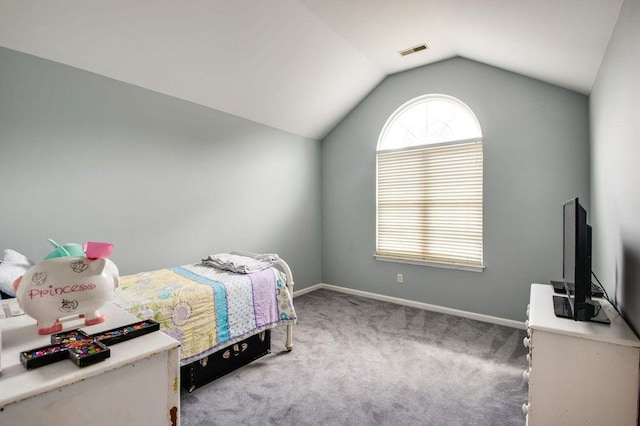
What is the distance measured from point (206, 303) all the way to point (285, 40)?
90.0 inches

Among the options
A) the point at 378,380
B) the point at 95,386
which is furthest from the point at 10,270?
the point at 378,380

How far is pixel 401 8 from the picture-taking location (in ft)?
7.95

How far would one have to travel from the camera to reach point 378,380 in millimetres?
2213

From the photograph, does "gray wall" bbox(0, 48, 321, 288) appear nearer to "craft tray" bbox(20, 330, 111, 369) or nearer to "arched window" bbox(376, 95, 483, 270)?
"arched window" bbox(376, 95, 483, 270)

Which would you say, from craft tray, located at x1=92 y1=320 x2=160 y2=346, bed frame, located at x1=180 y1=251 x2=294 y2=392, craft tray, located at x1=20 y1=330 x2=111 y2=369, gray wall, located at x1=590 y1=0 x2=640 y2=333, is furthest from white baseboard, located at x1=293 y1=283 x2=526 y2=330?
craft tray, located at x1=20 y1=330 x2=111 y2=369

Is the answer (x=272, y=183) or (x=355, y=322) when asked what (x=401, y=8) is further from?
(x=355, y=322)

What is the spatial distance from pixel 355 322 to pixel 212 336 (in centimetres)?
166

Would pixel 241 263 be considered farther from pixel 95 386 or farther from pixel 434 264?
pixel 434 264

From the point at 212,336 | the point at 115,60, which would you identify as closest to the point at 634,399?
the point at 212,336

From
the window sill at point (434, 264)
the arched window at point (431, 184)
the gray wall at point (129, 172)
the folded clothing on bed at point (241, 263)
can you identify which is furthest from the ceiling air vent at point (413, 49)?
the folded clothing on bed at point (241, 263)

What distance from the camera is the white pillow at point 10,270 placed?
155 cm

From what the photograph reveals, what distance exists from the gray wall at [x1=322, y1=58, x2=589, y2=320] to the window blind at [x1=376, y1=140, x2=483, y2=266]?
4.8 inches

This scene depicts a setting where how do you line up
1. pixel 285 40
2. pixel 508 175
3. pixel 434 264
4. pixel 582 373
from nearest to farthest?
1. pixel 582 373
2. pixel 285 40
3. pixel 508 175
4. pixel 434 264

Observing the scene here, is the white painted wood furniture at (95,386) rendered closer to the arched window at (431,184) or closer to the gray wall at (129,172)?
the gray wall at (129,172)
